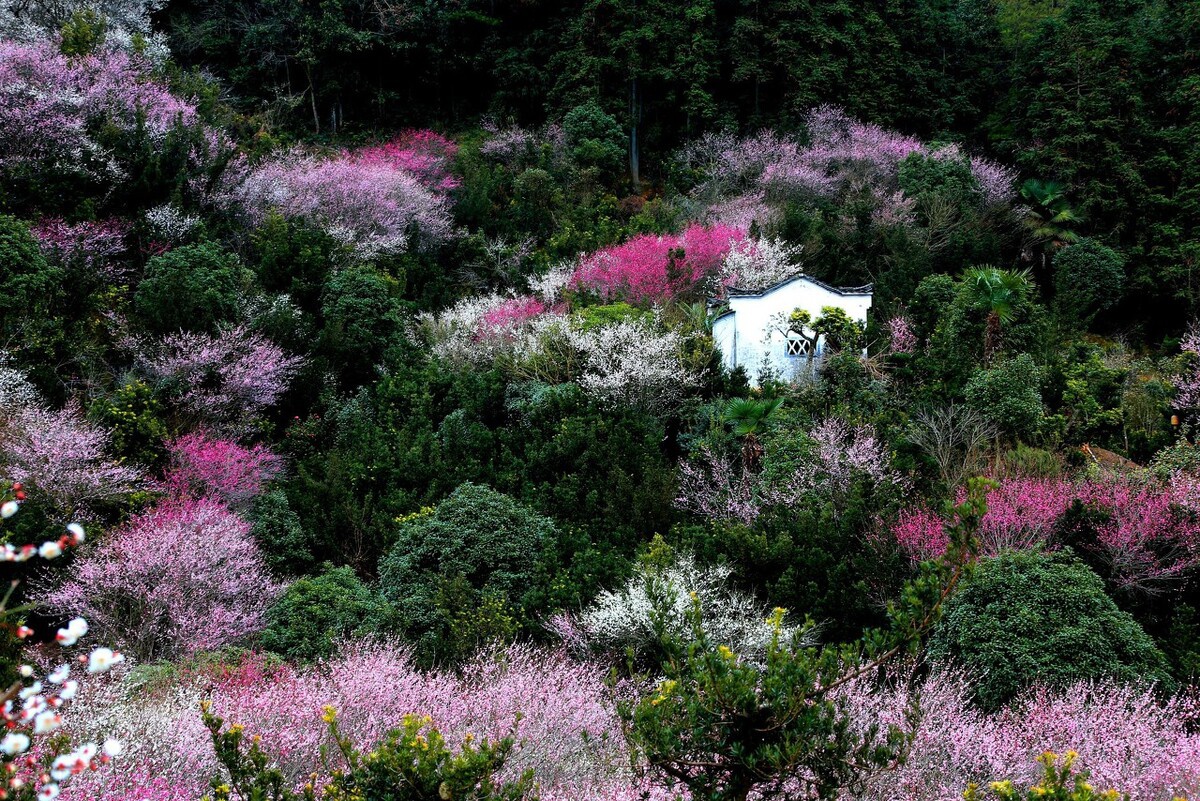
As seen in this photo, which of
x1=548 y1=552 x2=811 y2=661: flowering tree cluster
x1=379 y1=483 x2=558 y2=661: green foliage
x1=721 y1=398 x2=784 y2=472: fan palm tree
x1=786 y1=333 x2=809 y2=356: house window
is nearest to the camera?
x1=548 y1=552 x2=811 y2=661: flowering tree cluster

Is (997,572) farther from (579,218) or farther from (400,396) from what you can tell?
(579,218)

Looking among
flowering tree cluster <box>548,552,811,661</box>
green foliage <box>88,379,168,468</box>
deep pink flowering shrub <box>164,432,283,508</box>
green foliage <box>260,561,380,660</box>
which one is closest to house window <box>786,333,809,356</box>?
flowering tree cluster <box>548,552,811,661</box>

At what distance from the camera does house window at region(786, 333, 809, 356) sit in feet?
59.4

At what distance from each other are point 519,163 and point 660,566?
69.8ft

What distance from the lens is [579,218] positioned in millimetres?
26484

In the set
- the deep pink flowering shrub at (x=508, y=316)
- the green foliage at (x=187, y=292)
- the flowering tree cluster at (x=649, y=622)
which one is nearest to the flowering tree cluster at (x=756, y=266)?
the deep pink flowering shrub at (x=508, y=316)

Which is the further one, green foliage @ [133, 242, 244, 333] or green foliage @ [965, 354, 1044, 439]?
green foliage @ [133, 242, 244, 333]

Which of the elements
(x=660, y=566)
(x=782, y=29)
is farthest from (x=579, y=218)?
(x=660, y=566)

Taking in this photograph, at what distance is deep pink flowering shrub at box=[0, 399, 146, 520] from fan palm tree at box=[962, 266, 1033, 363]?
A: 1552 centimetres

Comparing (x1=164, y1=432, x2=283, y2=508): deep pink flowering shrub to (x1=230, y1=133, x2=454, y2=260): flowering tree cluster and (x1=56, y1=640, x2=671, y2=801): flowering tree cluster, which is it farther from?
(x1=230, y1=133, x2=454, y2=260): flowering tree cluster

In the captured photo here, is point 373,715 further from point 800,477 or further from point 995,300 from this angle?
point 995,300

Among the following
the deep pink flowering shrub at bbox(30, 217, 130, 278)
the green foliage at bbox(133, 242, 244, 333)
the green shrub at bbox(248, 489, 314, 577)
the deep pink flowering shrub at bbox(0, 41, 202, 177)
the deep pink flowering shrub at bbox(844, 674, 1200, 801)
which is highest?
the deep pink flowering shrub at bbox(0, 41, 202, 177)

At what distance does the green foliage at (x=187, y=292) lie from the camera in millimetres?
17422

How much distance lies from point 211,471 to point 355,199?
462 inches
